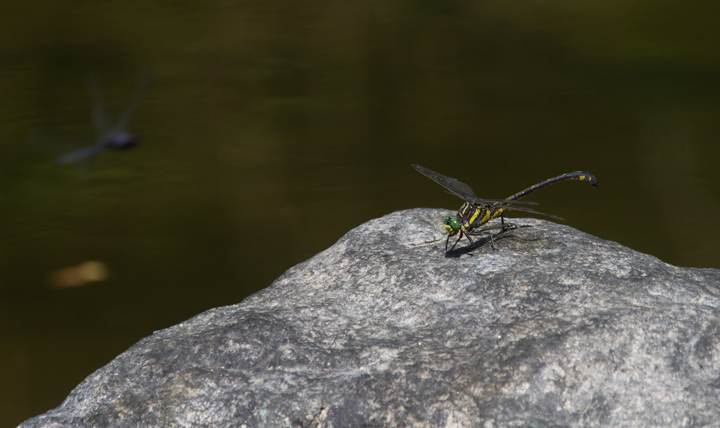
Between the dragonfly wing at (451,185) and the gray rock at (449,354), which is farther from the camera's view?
the dragonfly wing at (451,185)

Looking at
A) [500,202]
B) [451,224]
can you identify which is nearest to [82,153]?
[451,224]

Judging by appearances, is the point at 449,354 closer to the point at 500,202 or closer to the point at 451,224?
the point at 451,224

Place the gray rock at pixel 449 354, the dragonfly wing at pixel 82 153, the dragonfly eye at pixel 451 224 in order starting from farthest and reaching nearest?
the dragonfly wing at pixel 82 153 → the dragonfly eye at pixel 451 224 → the gray rock at pixel 449 354

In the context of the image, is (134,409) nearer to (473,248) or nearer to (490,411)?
(490,411)

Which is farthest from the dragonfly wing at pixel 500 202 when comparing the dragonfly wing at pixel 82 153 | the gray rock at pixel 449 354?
the dragonfly wing at pixel 82 153

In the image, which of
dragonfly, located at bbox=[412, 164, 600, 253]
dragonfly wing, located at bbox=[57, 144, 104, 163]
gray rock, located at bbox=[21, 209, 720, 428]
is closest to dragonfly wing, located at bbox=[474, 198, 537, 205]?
dragonfly, located at bbox=[412, 164, 600, 253]

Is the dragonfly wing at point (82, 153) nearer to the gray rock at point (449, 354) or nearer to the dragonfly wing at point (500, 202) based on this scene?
the gray rock at point (449, 354)

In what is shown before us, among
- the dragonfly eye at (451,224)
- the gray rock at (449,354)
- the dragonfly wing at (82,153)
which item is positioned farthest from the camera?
the dragonfly wing at (82,153)

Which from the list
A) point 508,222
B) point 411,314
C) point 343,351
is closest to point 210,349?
point 343,351
